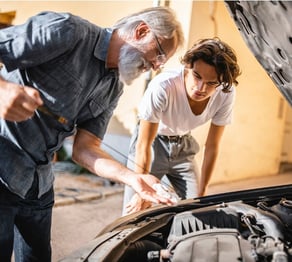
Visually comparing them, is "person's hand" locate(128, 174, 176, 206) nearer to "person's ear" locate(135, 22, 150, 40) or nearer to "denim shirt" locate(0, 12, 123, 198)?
"denim shirt" locate(0, 12, 123, 198)

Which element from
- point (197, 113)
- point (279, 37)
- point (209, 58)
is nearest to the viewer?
point (279, 37)

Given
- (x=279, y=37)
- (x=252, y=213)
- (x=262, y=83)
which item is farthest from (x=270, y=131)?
(x=279, y=37)

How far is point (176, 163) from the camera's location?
7.30ft

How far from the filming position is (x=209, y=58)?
1.85m

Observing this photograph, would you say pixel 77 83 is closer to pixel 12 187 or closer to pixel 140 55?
pixel 140 55

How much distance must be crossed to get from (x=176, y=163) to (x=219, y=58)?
0.66 metres

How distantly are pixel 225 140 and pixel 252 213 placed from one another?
335cm

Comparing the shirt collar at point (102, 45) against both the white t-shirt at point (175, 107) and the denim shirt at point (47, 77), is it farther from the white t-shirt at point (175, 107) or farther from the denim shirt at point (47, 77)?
the white t-shirt at point (175, 107)

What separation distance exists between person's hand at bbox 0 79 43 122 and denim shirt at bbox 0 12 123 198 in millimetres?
172

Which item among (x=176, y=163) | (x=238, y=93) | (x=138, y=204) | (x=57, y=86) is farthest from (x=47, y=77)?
(x=238, y=93)

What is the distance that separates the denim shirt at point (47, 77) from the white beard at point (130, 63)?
61mm

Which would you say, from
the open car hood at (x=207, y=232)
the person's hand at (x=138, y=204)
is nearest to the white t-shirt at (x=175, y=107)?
the person's hand at (x=138, y=204)

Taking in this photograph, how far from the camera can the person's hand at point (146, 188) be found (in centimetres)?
140

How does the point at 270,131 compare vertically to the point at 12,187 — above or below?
below
